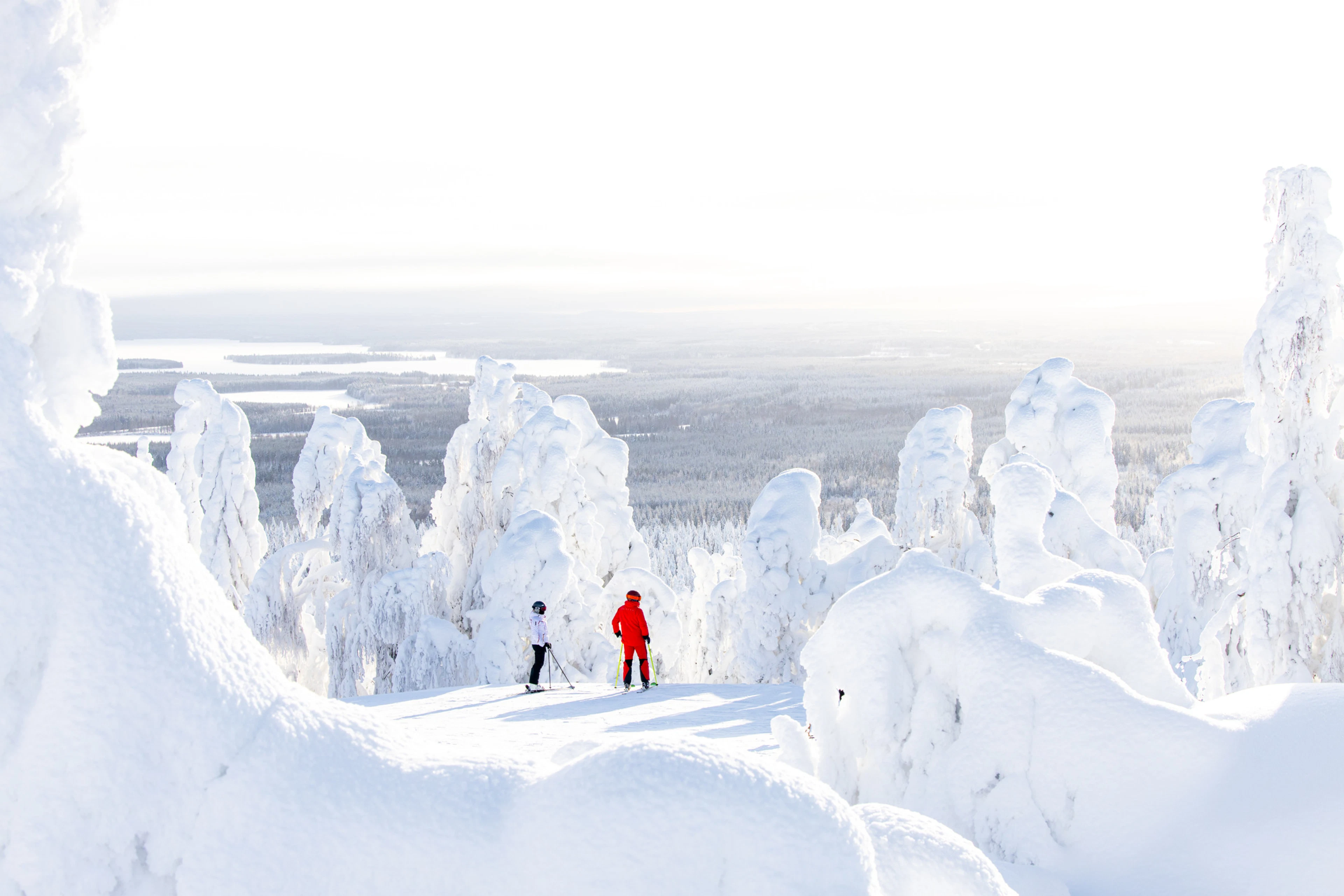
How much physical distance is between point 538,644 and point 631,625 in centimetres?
150

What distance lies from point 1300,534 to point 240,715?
11917mm

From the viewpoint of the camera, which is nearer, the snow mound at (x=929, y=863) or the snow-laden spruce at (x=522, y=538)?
the snow mound at (x=929, y=863)

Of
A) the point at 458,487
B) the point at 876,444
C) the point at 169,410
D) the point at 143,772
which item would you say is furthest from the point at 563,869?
the point at 169,410

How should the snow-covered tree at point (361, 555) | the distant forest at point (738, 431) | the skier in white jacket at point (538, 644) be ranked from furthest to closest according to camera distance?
the distant forest at point (738, 431), the snow-covered tree at point (361, 555), the skier in white jacket at point (538, 644)

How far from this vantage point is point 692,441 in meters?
134

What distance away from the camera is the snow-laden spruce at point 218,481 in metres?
24.1

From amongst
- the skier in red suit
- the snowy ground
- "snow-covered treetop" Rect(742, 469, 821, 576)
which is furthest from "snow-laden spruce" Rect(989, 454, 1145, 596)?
"snow-covered treetop" Rect(742, 469, 821, 576)

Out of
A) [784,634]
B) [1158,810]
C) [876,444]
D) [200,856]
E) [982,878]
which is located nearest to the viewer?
[200,856]

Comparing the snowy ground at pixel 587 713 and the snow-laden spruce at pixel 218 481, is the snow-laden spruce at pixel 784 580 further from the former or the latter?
the snow-laden spruce at pixel 218 481

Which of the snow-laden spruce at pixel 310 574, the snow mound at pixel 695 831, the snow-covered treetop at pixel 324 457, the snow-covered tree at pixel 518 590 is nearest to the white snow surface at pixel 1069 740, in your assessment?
the snow mound at pixel 695 831

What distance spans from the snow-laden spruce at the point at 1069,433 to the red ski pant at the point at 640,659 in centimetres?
1216

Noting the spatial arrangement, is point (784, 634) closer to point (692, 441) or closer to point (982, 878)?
point (982, 878)

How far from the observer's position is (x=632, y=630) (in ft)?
46.0

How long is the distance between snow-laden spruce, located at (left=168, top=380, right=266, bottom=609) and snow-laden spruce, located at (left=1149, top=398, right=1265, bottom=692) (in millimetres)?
21733
